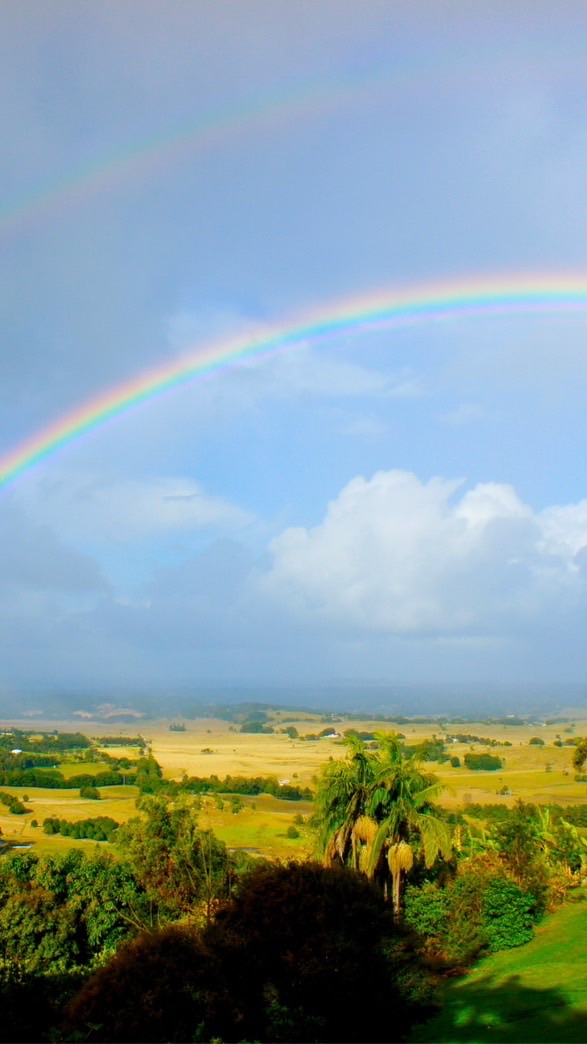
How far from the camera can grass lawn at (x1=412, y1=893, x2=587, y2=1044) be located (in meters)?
17.8

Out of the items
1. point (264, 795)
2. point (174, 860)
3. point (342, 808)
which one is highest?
point (342, 808)

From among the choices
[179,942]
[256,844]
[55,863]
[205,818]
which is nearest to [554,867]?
[55,863]

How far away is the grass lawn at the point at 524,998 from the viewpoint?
17812mm

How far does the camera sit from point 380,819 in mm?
29281

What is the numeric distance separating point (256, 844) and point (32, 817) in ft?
117

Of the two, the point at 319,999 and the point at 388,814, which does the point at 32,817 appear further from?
the point at 319,999

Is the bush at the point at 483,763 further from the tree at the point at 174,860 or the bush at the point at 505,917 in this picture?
the bush at the point at 505,917

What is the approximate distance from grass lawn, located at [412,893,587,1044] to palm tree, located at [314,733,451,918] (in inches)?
170

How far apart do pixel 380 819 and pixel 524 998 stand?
8915 mm

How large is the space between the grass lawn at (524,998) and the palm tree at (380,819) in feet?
14.1

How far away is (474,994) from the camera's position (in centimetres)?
2389

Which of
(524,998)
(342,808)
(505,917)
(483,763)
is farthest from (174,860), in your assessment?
(483,763)

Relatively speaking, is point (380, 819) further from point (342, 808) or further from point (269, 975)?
point (269, 975)

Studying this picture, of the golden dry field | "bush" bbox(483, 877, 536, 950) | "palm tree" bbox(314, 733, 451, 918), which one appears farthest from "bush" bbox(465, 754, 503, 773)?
"palm tree" bbox(314, 733, 451, 918)
